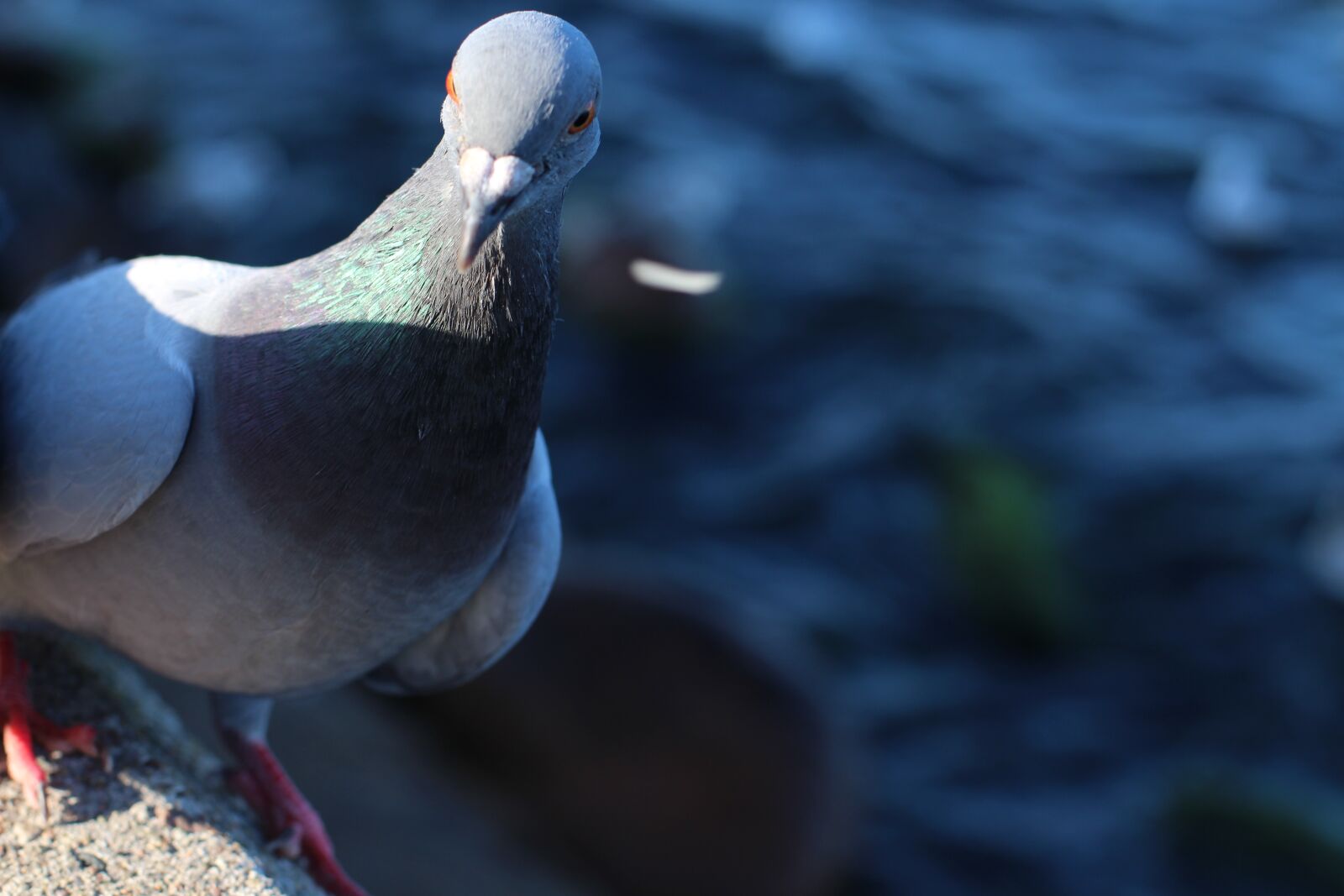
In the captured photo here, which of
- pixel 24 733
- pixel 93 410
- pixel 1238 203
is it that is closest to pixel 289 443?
pixel 93 410

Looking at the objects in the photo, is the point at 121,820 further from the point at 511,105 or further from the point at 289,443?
the point at 511,105

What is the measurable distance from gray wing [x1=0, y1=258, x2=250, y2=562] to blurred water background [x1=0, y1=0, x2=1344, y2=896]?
2515 mm

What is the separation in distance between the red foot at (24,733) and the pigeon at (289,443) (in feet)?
0.04

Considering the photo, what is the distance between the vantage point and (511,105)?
7.54ft

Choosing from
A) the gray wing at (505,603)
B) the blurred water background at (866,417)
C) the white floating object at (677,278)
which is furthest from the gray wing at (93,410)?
the blurred water background at (866,417)

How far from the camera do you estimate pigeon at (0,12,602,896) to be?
267cm

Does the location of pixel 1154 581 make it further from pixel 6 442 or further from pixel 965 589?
pixel 6 442

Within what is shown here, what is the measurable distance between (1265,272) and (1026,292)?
2050mm

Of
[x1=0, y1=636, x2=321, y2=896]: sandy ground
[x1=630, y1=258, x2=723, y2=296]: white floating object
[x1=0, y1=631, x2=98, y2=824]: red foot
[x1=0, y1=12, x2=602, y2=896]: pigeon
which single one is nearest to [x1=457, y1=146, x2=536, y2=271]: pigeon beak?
[x1=0, y1=12, x2=602, y2=896]: pigeon

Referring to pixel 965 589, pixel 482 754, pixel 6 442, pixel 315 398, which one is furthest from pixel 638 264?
pixel 965 589

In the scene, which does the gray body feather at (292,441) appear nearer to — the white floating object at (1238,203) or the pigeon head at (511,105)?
the pigeon head at (511,105)

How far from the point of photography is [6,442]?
284 centimetres

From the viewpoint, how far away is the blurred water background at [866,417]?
7.05 metres

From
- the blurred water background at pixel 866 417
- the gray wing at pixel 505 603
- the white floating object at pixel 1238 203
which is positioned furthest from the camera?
the white floating object at pixel 1238 203
